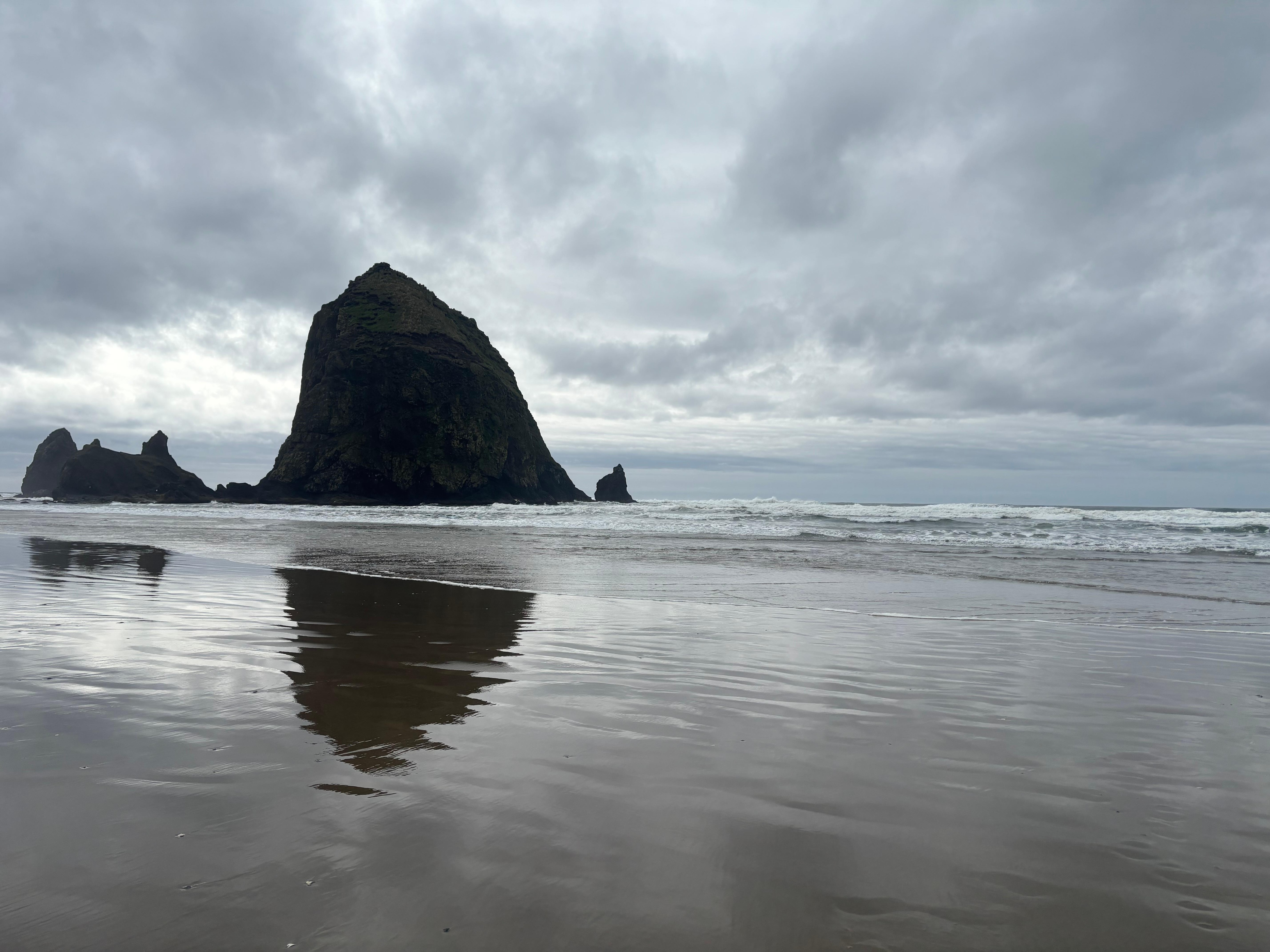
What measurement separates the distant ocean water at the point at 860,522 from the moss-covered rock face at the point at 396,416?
9.76 m

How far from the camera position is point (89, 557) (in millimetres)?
12547

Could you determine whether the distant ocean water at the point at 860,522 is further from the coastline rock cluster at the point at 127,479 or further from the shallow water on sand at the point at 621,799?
the shallow water on sand at the point at 621,799

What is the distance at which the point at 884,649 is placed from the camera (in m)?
5.71

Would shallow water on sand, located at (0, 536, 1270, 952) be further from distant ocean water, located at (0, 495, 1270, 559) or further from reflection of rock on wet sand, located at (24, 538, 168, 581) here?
distant ocean water, located at (0, 495, 1270, 559)

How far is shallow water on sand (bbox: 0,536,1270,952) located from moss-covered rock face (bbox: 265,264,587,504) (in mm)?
61713

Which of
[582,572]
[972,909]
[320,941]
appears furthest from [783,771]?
[582,572]

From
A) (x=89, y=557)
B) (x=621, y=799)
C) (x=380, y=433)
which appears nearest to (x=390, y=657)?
(x=621, y=799)

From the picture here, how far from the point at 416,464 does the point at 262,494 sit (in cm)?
1471

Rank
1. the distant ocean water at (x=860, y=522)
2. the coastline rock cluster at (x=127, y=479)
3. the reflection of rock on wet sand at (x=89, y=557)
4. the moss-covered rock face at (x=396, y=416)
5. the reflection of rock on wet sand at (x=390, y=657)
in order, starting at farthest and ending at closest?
the coastline rock cluster at (x=127, y=479) → the moss-covered rock face at (x=396, y=416) → the distant ocean water at (x=860, y=522) → the reflection of rock on wet sand at (x=89, y=557) → the reflection of rock on wet sand at (x=390, y=657)

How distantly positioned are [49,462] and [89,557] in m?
117

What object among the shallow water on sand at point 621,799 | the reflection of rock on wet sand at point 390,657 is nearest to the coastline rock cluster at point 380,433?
the reflection of rock on wet sand at point 390,657

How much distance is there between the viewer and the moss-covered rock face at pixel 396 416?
64875mm

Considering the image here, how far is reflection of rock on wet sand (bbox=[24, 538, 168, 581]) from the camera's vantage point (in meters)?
10.4

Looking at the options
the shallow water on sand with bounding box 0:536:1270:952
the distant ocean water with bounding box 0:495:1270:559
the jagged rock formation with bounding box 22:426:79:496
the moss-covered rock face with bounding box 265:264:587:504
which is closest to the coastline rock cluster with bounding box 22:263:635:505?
the moss-covered rock face with bounding box 265:264:587:504
